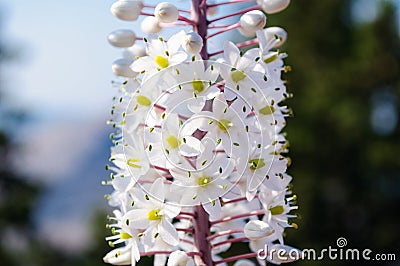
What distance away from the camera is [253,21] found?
177 cm

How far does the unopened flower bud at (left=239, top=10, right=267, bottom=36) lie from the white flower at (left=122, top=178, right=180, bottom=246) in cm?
55

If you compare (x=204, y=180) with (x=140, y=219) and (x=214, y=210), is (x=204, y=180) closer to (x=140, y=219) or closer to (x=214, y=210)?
(x=214, y=210)

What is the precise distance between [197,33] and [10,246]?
301 inches

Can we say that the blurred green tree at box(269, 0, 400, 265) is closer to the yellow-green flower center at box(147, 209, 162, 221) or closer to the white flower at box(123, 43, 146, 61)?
the white flower at box(123, 43, 146, 61)

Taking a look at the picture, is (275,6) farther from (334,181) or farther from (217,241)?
(334,181)

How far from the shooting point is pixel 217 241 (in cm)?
190

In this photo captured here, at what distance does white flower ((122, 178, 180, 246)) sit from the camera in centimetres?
163

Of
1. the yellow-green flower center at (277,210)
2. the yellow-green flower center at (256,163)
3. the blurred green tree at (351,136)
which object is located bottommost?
the yellow-green flower center at (277,210)

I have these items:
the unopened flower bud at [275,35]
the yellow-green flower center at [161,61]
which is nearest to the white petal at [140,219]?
the yellow-green flower center at [161,61]

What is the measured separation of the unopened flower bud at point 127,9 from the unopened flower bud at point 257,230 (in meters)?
0.75

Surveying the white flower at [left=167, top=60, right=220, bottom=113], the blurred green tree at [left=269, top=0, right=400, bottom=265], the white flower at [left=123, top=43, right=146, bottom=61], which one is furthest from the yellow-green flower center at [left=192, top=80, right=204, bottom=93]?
the blurred green tree at [left=269, top=0, right=400, bottom=265]

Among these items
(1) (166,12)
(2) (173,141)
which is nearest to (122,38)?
(1) (166,12)

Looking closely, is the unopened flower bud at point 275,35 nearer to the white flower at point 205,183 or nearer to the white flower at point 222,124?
the white flower at point 222,124

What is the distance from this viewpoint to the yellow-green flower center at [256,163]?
5.48 feet
